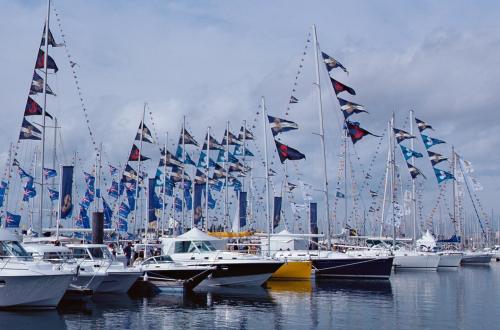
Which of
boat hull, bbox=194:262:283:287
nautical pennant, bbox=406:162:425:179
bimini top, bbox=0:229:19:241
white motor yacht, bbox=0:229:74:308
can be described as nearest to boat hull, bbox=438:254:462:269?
nautical pennant, bbox=406:162:425:179

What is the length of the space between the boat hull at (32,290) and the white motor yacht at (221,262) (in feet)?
45.1

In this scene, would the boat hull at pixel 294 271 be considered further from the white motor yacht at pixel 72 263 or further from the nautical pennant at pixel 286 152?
the white motor yacht at pixel 72 263

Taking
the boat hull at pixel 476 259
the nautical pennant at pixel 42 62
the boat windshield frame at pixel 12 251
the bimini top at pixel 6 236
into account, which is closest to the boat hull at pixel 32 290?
the boat windshield frame at pixel 12 251

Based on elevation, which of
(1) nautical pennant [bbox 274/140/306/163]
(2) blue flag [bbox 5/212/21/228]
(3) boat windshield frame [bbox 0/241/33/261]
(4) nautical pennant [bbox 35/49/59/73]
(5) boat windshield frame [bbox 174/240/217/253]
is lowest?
(3) boat windshield frame [bbox 0/241/33/261]

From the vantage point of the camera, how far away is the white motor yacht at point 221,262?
4897 cm

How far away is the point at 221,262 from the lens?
49156 millimetres

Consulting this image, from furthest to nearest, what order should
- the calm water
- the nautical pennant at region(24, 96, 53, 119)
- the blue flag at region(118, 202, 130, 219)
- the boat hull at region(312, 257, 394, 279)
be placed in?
the blue flag at region(118, 202, 130, 219) → the boat hull at region(312, 257, 394, 279) → the nautical pennant at region(24, 96, 53, 119) → the calm water

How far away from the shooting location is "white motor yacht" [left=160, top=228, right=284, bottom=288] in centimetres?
4897

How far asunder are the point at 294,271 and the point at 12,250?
26.3 meters

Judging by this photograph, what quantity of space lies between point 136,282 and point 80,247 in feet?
15.2

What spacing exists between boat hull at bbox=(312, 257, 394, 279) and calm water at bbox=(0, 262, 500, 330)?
586cm

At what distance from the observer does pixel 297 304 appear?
41562 millimetres

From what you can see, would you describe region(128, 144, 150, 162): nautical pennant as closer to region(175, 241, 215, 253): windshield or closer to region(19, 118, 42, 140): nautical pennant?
region(175, 241, 215, 253): windshield

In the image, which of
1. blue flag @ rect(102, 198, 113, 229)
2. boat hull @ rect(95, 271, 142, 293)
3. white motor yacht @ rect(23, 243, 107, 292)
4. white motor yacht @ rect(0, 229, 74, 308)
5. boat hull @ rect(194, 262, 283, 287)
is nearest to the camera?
white motor yacht @ rect(0, 229, 74, 308)
